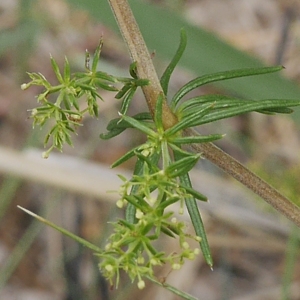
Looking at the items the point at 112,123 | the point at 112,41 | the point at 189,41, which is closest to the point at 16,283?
the point at 112,41

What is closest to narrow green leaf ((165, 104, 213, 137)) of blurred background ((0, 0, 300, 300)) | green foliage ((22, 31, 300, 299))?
green foliage ((22, 31, 300, 299))

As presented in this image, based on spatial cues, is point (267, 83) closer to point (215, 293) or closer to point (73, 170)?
point (73, 170)

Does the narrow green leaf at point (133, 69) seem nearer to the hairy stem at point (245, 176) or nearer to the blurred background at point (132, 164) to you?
the hairy stem at point (245, 176)

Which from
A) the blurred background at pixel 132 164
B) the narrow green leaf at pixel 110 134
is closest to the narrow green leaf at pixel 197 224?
the narrow green leaf at pixel 110 134

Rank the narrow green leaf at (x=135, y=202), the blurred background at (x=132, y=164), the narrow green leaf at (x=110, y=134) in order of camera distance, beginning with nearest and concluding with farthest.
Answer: the narrow green leaf at (x=135, y=202) < the narrow green leaf at (x=110, y=134) < the blurred background at (x=132, y=164)

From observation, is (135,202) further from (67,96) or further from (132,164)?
(132,164)

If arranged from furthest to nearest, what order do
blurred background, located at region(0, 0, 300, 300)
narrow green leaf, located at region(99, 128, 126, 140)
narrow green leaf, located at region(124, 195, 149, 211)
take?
blurred background, located at region(0, 0, 300, 300), narrow green leaf, located at region(99, 128, 126, 140), narrow green leaf, located at region(124, 195, 149, 211)

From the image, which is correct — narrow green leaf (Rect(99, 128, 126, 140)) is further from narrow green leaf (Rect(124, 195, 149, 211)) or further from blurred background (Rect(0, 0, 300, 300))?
blurred background (Rect(0, 0, 300, 300))
